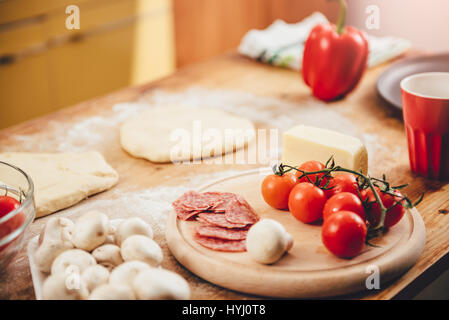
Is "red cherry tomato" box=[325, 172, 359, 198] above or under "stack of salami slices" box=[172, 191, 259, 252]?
above

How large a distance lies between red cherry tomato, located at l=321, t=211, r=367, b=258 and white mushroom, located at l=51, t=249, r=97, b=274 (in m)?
0.40

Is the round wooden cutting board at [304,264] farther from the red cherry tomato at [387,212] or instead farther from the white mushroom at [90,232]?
the white mushroom at [90,232]

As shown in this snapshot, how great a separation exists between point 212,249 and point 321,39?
943 mm

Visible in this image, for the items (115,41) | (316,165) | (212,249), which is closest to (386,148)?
(316,165)

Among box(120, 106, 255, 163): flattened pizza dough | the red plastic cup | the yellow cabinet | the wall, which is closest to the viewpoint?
the red plastic cup

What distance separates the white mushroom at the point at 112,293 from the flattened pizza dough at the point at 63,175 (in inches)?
17.0

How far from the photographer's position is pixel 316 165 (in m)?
1.07

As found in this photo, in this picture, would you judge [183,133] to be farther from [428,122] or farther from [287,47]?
[287,47]

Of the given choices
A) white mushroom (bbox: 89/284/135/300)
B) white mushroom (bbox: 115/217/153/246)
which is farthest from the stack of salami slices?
white mushroom (bbox: 89/284/135/300)

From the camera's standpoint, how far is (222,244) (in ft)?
3.06

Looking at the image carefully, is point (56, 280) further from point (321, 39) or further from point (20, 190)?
point (321, 39)

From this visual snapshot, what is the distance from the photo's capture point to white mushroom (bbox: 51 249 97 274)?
817 millimetres

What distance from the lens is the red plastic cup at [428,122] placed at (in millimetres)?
1160

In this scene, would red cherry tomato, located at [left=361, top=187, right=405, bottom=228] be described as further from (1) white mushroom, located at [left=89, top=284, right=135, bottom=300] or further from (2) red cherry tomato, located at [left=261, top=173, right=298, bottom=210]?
(1) white mushroom, located at [left=89, top=284, right=135, bottom=300]
